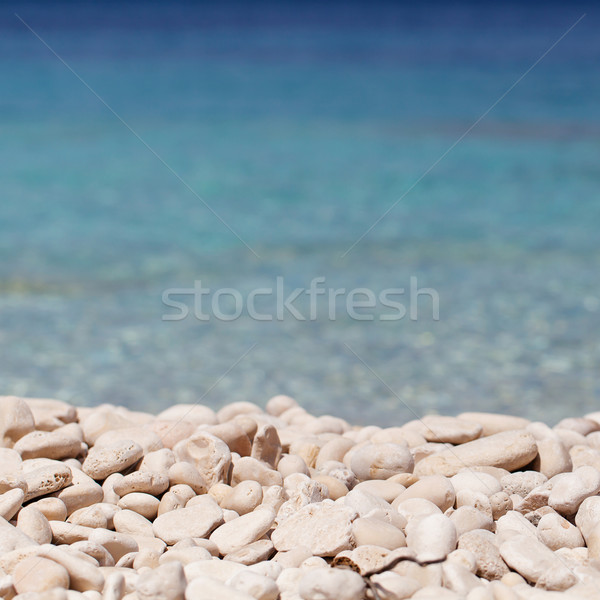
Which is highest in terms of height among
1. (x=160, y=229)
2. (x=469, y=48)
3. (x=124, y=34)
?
(x=124, y=34)

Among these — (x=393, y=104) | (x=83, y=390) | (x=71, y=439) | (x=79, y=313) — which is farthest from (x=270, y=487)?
(x=393, y=104)

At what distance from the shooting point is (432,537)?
1.51 meters

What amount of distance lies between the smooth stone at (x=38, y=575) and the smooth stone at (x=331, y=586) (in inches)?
17.2

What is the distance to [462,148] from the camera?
8.43 meters

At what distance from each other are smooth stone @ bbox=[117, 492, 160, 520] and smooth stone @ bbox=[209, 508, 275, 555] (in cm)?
20

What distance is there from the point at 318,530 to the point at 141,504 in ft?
1.47

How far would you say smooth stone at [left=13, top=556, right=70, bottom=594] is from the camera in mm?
1364

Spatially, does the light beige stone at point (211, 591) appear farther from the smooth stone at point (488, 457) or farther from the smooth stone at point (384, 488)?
the smooth stone at point (488, 457)

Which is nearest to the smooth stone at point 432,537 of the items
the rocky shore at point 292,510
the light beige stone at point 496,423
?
the rocky shore at point 292,510

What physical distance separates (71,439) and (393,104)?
9.69 meters

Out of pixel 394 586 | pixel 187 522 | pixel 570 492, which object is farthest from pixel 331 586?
pixel 570 492

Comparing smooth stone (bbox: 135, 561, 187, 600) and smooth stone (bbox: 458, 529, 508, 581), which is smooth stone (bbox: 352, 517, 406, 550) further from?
smooth stone (bbox: 135, 561, 187, 600)

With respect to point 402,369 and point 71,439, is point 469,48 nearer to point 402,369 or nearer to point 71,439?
point 402,369

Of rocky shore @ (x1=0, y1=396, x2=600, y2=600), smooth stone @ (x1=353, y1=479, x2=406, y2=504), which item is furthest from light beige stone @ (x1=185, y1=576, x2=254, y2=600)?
smooth stone @ (x1=353, y1=479, x2=406, y2=504)
